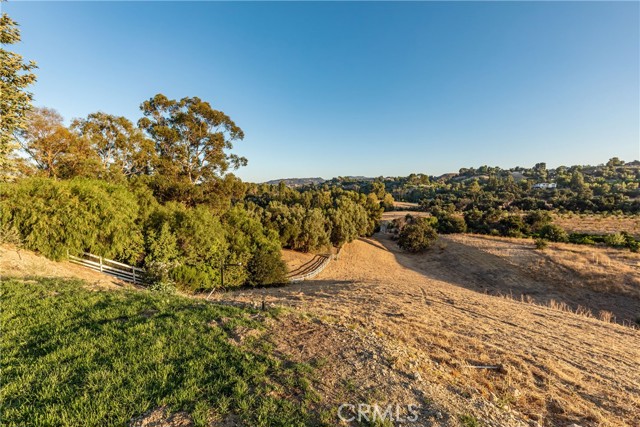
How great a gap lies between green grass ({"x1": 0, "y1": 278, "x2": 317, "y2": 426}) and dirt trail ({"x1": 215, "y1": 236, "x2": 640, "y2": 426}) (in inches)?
32.2

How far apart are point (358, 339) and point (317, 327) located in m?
1.05

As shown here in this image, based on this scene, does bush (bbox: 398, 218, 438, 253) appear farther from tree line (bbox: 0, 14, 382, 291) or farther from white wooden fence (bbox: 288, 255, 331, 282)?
tree line (bbox: 0, 14, 382, 291)

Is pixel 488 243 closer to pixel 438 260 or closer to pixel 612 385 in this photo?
pixel 438 260

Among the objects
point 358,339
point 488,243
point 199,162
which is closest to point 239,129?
point 199,162

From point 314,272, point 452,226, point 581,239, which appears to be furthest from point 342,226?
point 581,239

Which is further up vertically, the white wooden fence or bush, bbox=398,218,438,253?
bush, bbox=398,218,438,253

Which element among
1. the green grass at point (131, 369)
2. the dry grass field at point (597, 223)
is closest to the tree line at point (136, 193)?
the green grass at point (131, 369)

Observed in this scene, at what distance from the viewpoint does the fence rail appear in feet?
40.4

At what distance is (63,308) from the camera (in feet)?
20.9

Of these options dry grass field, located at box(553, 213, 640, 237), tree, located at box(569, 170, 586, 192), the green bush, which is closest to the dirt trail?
the green bush

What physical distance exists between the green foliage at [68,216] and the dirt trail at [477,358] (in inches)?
416

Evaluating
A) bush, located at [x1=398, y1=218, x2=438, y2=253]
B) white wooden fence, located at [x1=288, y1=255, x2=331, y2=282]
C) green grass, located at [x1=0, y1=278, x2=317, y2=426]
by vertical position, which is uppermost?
green grass, located at [x1=0, y1=278, x2=317, y2=426]

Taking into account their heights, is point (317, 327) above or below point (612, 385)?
above

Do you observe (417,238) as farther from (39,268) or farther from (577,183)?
(577,183)
